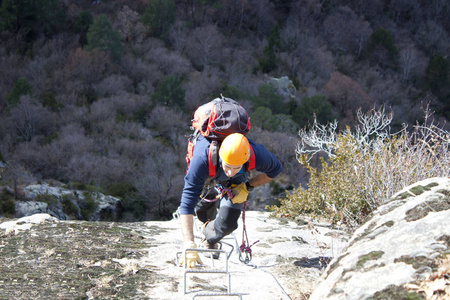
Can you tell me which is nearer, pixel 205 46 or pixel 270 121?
pixel 270 121

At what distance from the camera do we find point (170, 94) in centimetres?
2261

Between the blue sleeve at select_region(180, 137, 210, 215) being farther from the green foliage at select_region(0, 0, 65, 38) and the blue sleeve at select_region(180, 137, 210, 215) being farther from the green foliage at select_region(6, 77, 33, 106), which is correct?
the green foliage at select_region(0, 0, 65, 38)

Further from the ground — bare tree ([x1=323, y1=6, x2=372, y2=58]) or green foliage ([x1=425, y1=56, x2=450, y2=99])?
bare tree ([x1=323, y1=6, x2=372, y2=58])

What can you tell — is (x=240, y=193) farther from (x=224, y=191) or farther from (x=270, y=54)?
(x=270, y=54)

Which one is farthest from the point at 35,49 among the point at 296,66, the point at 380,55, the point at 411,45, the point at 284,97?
the point at 411,45

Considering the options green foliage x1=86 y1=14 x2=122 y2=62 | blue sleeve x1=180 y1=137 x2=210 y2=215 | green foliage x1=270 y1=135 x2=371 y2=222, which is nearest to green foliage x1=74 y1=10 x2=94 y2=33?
A: green foliage x1=86 y1=14 x2=122 y2=62

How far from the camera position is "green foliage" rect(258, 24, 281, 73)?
29.2m

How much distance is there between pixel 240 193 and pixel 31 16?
2477 centimetres

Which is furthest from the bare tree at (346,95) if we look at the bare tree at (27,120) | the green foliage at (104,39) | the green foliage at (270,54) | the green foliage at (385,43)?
the bare tree at (27,120)

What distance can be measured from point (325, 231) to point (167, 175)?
12.0 m

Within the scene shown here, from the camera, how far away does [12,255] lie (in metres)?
3.87

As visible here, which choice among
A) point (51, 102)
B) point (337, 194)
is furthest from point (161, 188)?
point (337, 194)

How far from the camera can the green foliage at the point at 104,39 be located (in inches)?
954

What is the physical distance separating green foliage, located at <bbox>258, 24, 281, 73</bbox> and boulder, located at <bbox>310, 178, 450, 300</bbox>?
88.0 feet
